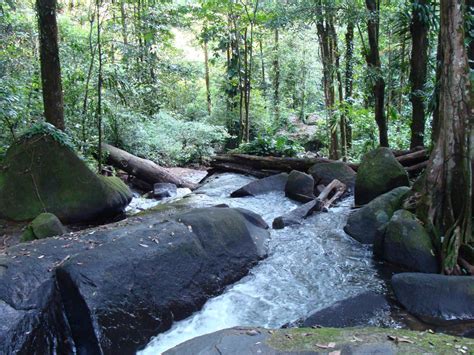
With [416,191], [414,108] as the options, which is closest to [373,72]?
[414,108]

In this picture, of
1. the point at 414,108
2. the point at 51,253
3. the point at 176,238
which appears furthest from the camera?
the point at 414,108

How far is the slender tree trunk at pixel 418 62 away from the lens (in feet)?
28.5

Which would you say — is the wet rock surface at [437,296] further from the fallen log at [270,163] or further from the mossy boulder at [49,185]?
the mossy boulder at [49,185]

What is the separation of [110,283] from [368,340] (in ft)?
8.16

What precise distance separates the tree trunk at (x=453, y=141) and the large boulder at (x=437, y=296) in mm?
803

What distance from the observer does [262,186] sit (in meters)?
9.94

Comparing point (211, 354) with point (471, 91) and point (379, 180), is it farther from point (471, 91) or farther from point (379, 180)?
point (379, 180)

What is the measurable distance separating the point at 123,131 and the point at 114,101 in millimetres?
1212

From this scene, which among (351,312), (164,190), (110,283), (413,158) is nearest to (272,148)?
(164,190)

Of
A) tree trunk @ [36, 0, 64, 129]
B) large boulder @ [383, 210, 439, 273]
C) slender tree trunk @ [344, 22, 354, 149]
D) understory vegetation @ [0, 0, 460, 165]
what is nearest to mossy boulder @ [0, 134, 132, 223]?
tree trunk @ [36, 0, 64, 129]

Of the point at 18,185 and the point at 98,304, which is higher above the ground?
the point at 18,185

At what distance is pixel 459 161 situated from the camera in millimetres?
5305

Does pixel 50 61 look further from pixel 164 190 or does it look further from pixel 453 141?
pixel 453 141

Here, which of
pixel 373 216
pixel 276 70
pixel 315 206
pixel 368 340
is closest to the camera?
pixel 368 340
